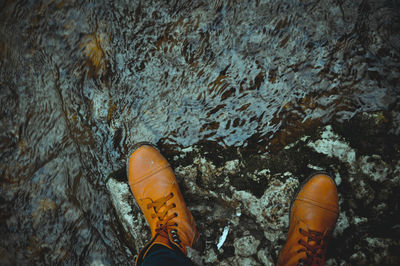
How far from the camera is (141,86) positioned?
164cm

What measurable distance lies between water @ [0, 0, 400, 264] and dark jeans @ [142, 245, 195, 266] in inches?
20.7

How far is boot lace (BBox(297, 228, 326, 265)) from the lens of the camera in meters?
1.48

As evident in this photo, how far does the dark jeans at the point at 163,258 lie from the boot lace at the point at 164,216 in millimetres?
166

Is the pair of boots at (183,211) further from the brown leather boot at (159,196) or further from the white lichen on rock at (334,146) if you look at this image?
the white lichen on rock at (334,146)

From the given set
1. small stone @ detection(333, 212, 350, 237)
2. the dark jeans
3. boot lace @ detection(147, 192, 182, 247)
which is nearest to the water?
boot lace @ detection(147, 192, 182, 247)

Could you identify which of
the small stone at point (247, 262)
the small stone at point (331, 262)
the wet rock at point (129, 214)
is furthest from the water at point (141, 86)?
the small stone at point (331, 262)

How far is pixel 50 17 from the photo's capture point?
5.83ft

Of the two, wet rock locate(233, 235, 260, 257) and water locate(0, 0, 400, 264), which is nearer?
water locate(0, 0, 400, 264)

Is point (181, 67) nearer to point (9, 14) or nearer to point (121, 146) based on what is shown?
point (121, 146)

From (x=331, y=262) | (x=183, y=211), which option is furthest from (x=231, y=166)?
(x=331, y=262)

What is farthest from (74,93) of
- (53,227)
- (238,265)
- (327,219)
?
(327,219)

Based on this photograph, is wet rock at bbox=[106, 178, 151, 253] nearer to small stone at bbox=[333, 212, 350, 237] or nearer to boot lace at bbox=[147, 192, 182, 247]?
boot lace at bbox=[147, 192, 182, 247]

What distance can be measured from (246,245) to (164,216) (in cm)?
63

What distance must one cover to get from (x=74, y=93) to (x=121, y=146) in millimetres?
580
